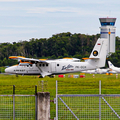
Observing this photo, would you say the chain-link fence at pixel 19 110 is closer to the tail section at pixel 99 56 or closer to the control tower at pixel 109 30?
the tail section at pixel 99 56

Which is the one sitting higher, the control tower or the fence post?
the control tower

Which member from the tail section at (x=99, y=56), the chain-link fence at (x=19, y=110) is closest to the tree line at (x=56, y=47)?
the tail section at (x=99, y=56)

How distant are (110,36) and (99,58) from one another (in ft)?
256

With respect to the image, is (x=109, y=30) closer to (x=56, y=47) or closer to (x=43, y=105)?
(x=56, y=47)

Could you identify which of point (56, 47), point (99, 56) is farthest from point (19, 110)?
point (56, 47)

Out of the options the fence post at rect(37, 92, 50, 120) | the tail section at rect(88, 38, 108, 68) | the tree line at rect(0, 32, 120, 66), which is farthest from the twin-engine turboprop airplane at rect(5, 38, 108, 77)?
the tree line at rect(0, 32, 120, 66)

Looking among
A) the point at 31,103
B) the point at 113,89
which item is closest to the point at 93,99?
the point at 31,103

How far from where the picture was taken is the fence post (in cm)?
1464

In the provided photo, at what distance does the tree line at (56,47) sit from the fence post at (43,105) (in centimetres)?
8120

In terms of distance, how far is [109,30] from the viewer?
405 ft

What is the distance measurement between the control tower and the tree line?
3.21m

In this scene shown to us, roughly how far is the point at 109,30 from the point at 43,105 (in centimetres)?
11036

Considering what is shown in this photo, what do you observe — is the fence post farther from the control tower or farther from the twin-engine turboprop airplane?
the control tower

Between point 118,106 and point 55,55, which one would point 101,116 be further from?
point 55,55
